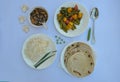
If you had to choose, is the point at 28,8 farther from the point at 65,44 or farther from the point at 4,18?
the point at 65,44

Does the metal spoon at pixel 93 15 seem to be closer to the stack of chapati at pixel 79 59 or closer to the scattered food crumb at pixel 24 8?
the stack of chapati at pixel 79 59

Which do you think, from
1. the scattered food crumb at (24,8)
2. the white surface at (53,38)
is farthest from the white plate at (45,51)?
the scattered food crumb at (24,8)

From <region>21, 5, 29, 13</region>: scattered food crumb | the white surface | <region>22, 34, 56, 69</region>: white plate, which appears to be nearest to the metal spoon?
the white surface

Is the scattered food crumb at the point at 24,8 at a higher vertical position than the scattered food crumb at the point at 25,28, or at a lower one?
higher

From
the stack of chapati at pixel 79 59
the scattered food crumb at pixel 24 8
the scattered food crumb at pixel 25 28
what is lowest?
the stack of chapati at pixel 79 59

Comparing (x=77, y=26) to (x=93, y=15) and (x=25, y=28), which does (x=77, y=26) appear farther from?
(x=25, y=28)

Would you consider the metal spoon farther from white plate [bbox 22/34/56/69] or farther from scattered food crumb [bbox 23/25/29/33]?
scattered food crumb [bbox 23/25/29/33]

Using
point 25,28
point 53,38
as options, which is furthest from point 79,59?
point 25,28
